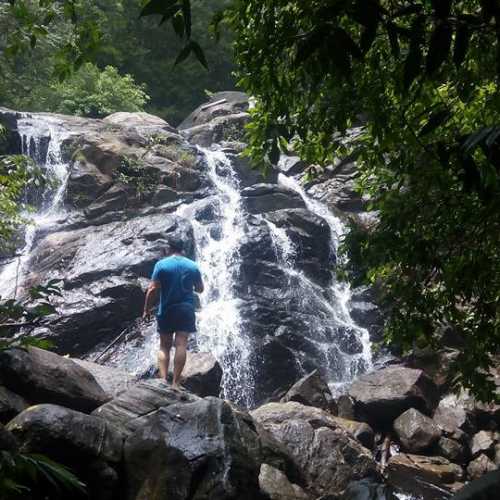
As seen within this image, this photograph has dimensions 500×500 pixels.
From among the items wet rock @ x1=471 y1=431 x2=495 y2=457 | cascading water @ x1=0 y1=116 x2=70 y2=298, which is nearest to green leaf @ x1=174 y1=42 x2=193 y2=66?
wet rock @ x1=471 y1=431 x2=495 y2=457

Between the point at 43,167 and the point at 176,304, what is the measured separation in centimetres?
1065

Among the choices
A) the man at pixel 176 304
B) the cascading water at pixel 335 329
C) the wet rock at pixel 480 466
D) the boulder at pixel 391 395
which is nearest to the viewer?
the man at pixel 176 304

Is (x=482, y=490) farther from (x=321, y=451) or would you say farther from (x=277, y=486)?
(x=321, y=451)

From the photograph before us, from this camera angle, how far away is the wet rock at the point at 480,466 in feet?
28.2

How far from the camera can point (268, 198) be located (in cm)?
1694

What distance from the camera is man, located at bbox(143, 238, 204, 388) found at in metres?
8.04

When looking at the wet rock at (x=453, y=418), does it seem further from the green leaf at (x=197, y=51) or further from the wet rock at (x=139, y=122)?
the wet rock at (x=139, y=122)

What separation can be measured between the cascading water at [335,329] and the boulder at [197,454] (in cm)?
633

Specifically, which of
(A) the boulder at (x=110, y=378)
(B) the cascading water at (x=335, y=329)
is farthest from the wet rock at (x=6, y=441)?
(B) the cascading water at (x=335, y=329)

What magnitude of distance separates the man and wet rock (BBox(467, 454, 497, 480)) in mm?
4553

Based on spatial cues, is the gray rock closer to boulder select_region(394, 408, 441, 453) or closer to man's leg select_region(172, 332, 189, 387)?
man's leg select_region(172, 332, 189, 387)

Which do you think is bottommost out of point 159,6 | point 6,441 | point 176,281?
point 6,441

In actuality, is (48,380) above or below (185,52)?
below

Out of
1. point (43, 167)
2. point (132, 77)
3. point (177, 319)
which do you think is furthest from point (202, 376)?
point (132, 77)
